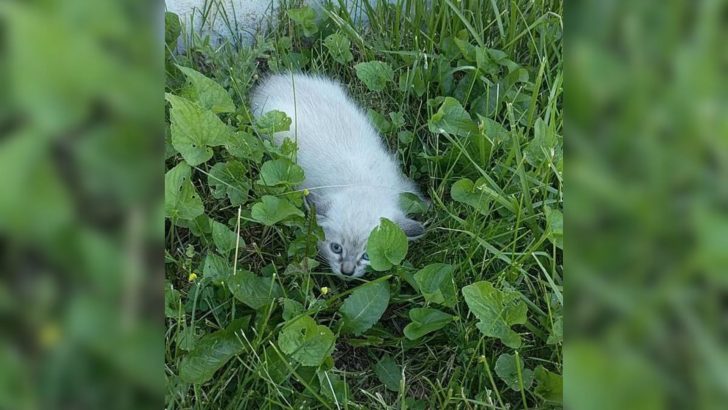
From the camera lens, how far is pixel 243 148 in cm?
190

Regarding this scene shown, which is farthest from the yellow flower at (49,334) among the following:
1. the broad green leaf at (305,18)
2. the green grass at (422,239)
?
the broad green leaf at (305,18)

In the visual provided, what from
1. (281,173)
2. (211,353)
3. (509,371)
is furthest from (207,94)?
(509,371)

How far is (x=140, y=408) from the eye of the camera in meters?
0.34

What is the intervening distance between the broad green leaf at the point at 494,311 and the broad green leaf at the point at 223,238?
547 millimetres

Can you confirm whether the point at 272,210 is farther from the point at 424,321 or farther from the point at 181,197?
the point at 424,321

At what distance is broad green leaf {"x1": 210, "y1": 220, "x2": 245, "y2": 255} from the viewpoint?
1710 mm

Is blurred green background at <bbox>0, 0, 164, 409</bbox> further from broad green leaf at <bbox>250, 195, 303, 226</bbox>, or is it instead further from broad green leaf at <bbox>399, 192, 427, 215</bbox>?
broad green leaf at <bbox>399, 192, 427, 215</bbox>

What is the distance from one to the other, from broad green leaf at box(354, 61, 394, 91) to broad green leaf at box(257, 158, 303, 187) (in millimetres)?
577

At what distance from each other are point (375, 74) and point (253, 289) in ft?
3.03

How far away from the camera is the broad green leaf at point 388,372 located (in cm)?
160

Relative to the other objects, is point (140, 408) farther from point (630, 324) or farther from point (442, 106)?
point (442, 106)

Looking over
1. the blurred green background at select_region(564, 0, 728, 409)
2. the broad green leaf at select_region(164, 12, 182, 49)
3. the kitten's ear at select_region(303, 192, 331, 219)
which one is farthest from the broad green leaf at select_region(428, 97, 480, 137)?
the blurred green background at select_region(564, 0, 728, 409)

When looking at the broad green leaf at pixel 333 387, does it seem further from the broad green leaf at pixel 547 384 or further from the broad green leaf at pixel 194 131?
the broad green leaf at pixel 194 131

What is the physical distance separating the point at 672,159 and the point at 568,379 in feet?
0.35
